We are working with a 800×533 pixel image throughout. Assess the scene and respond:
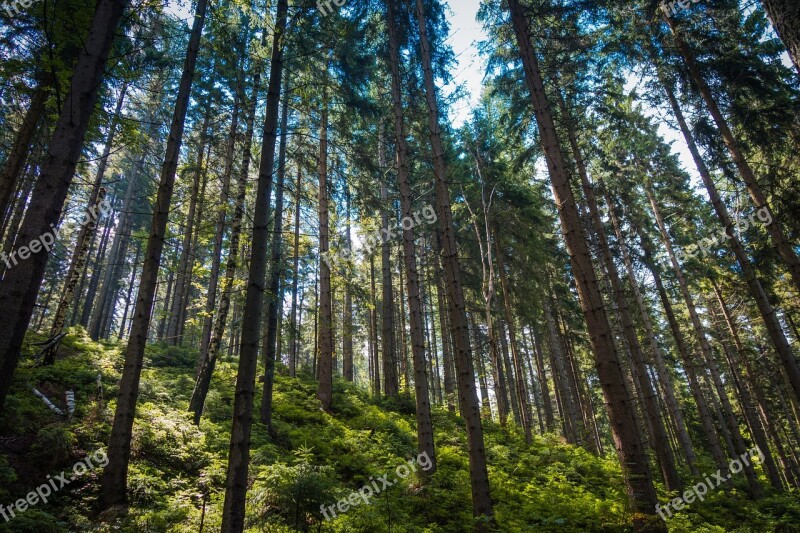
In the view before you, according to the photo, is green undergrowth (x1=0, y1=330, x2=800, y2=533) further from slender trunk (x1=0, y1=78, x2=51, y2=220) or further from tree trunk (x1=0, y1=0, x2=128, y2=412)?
slender trunk (x1=0, y1=78, x2=51, y2=220)

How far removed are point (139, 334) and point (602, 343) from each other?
7720 millimetres

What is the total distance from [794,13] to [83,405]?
1332cm

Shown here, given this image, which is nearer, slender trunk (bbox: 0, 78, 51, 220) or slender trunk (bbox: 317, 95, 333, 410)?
slender trunk (bbox: 0, 78, 51, 220)

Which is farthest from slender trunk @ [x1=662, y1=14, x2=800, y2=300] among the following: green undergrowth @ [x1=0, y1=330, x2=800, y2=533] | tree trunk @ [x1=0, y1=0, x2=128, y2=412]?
tree trunk @ [x1=0, y1=0, x2=128, y2=412]

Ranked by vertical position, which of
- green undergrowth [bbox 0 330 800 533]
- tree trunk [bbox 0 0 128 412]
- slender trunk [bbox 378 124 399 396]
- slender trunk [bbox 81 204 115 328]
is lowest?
green undergrowth [bbox 0 330 800 533]

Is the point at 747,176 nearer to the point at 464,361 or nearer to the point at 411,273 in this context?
the point at 411,273

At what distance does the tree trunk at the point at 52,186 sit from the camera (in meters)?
3.26

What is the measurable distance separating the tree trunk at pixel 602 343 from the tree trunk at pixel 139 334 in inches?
253

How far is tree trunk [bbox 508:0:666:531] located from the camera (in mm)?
5148

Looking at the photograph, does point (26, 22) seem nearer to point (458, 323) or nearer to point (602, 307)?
point (458, 323)

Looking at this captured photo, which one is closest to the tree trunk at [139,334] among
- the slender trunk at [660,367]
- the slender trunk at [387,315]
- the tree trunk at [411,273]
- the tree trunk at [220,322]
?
the tree trunk at [220,322]

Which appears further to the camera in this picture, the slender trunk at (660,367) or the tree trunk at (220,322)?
the slender trunk at (660,367)

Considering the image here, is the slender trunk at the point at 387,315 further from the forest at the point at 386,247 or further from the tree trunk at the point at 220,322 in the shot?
the tree trunk at the point at 220,322

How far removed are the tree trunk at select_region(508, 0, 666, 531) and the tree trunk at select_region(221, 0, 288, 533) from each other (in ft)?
15.9
